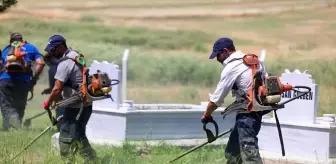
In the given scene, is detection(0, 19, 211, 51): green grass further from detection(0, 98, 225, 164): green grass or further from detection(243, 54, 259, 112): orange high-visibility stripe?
detection(243, 54, 259, 112): orange high-visibility stripe

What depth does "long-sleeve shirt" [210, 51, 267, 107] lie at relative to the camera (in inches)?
382

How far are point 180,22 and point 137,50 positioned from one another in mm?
22801

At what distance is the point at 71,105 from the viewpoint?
36.2 feet

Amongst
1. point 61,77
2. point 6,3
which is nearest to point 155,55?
point 6,3

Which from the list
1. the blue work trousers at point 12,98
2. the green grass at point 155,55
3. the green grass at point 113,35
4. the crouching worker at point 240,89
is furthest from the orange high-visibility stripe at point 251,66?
the green grass at point 113,35

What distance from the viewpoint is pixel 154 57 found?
3559 cm

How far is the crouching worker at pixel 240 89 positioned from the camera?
31.9 feet

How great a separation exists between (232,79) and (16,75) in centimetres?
644

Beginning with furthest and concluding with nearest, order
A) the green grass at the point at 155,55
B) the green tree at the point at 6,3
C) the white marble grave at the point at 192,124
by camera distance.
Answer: the green grass at the point at 155,55, the green tree at the point at 6,3, the white marble grave at the point at 192,124

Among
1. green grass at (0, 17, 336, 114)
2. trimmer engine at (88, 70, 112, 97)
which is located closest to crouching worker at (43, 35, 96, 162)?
trimmer engine at (88, 70, 112, 97)

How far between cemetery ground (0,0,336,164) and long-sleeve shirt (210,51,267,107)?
6.76 feet

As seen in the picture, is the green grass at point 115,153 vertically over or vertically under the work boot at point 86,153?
under

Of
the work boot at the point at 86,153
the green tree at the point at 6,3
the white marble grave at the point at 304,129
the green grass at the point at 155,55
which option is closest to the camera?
the work boot at the point at 86,153

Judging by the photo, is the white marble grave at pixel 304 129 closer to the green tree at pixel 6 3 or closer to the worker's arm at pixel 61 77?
the worker's arm at pixel 61 77
